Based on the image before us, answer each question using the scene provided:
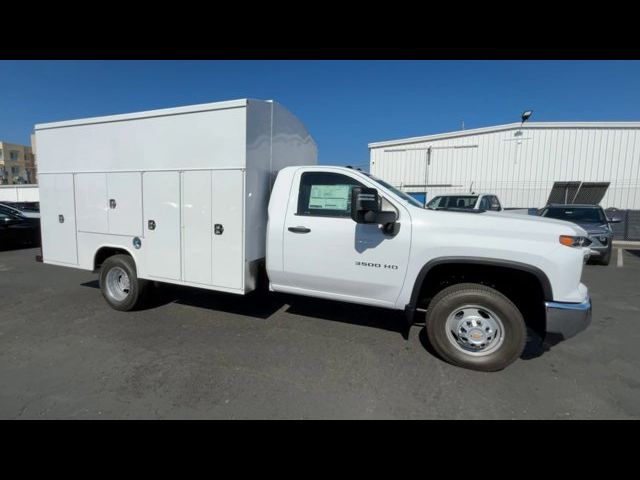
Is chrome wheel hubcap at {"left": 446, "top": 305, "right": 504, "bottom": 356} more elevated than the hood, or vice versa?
the hood

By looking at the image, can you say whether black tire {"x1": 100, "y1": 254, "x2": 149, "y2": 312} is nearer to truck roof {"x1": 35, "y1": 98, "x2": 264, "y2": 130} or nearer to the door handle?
truck roof {"x1": 35, "y1": 98, "x2": 264, "y2": 130}

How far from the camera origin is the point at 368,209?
3.18 meters

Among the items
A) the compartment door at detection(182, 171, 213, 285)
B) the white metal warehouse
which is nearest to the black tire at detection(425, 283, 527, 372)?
the compartment door at detection(182, 171, 213, 285)

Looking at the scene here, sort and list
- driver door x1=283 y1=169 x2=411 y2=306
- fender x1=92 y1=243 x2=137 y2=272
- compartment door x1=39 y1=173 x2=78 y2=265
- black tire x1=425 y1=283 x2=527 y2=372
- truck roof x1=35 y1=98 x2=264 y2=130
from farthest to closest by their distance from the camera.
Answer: compartment door x1=39 y1=173 x2=78 y2=265
fender x1=92 y1=243 x2=137 y2=272
truck roof x1=35 y1=98 x2=264 y2=130
driver door x1=283 y1=169 x2=411 y2=306
black tire x1=425 y1=283 x2=527 y2=372

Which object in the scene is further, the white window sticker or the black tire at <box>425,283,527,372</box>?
the white window sticker

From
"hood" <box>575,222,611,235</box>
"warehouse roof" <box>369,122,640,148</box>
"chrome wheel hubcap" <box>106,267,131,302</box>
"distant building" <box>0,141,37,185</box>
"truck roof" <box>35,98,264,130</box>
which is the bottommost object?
"chrome wheel hubcap" <box>106,267,131,302</box>

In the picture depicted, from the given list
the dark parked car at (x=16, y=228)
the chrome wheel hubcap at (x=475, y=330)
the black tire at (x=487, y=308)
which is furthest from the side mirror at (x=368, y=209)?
the dark parked car at (x=16, y=228)

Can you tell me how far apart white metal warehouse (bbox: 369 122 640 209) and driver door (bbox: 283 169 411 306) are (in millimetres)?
17126

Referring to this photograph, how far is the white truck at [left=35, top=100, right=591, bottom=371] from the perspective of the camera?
3.08m

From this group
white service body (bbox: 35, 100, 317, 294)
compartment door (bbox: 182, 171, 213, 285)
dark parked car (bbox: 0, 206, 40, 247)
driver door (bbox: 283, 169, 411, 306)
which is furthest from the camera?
dark parked car (bbox: 0, 206, 40, 247)

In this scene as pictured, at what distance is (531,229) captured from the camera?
118 inches
